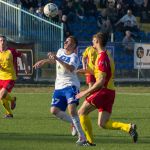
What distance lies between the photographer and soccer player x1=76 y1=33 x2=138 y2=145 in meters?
12.7

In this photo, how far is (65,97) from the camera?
1401cm

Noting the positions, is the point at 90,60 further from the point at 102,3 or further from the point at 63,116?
the point at 102,3

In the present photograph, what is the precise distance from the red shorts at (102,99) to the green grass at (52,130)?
73 centimetres

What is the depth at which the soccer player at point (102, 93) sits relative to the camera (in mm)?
12706

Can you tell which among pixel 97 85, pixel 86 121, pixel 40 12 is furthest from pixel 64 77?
pixel 40 12

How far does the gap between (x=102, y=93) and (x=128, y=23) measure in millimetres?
23939

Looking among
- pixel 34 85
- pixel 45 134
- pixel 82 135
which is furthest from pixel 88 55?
pixel 34 85

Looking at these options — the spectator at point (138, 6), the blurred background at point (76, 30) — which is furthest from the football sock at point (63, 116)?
the spectator at point (138, 6)

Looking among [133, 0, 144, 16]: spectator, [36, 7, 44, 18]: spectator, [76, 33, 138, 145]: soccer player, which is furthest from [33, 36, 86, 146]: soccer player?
[133, 0, 144, 16]: spectator

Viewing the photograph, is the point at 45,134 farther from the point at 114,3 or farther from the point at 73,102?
the point at 114,3

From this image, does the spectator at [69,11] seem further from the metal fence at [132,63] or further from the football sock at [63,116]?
the football sock at [63,116]

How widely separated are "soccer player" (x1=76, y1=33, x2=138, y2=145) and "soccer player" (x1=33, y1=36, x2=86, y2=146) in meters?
0.34

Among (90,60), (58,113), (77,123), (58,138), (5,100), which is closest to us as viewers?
(77,123)

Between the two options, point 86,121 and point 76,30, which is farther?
point 76,30
